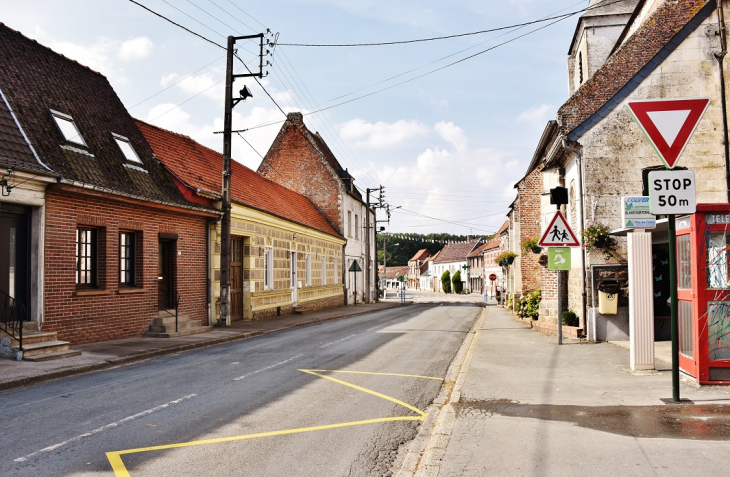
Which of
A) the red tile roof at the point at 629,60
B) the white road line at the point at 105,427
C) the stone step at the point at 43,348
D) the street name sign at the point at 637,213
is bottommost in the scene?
the white road line at the point at 105,427

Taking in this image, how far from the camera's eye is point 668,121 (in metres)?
6.59

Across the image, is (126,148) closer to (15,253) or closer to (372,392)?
(15,253)

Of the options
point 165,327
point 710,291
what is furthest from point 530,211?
point 710,291

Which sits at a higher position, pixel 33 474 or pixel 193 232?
pixel 193 232

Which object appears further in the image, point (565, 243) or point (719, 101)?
point (719, 101)

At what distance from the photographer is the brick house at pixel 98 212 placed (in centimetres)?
1270

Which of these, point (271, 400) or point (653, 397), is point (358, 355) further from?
point (653, 397)

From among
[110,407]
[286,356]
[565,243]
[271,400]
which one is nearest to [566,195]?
[565,243]

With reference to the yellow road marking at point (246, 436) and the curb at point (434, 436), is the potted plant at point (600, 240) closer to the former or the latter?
the curb at point (434, 436)

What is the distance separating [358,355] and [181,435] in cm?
658

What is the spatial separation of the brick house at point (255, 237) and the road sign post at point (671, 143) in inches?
534

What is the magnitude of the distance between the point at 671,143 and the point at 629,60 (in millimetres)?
8334

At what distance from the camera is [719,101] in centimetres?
1338

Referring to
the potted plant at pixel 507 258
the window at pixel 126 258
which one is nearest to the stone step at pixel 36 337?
the window at pixel 126 258
